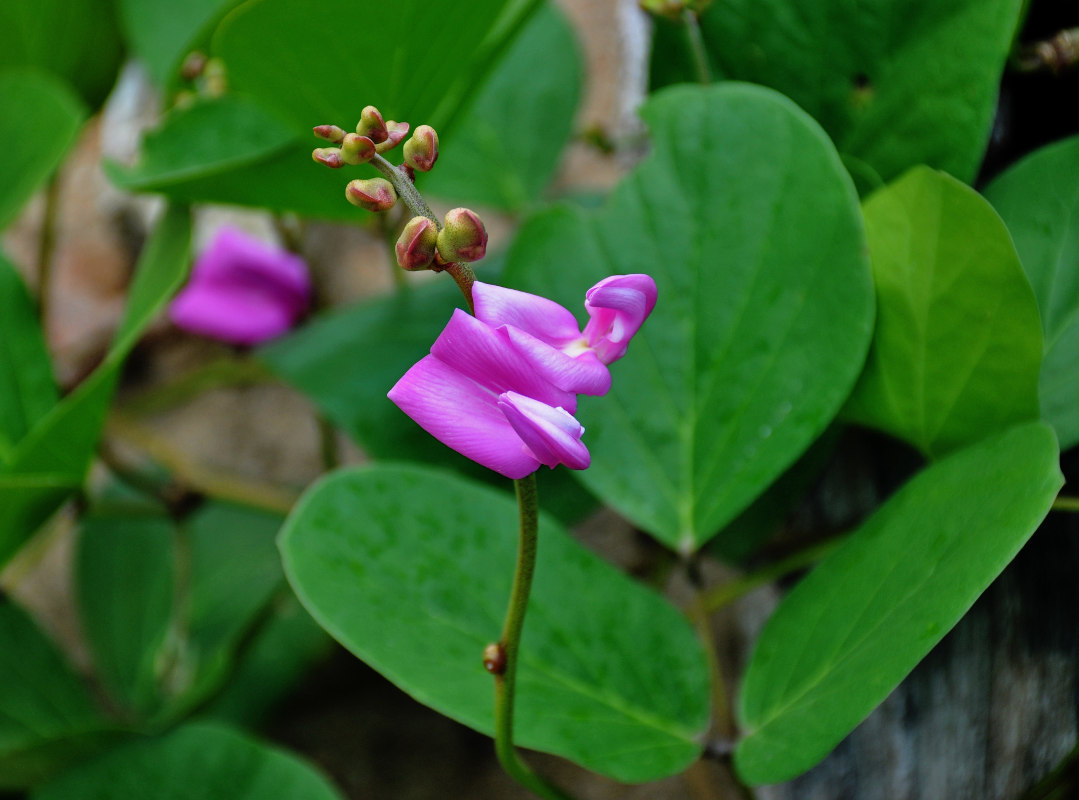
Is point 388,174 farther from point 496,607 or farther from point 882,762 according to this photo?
point 882,762

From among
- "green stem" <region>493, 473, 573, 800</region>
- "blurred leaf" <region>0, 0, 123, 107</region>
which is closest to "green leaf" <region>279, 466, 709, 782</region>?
"green stem" <region>493, 473, 573, 800</region>

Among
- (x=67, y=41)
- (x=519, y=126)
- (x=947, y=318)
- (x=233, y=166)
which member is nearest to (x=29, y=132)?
(x=67, y=41)

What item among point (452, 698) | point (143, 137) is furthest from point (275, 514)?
point (452, 698)

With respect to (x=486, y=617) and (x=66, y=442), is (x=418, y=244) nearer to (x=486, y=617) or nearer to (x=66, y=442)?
(x=486, y=617)

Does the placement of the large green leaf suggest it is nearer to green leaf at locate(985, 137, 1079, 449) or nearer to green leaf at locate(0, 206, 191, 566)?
green leaf at locate(0, 206, 191, 566)

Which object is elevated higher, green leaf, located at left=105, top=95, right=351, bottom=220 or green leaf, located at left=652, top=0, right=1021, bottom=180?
green leaf, located at left=652, top=0, right=1021, bottom=180

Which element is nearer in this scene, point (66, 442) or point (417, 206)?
point (417, 206)
